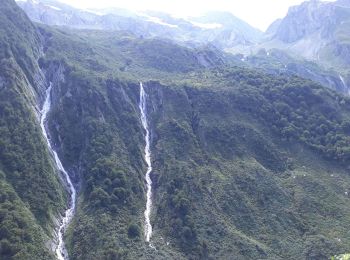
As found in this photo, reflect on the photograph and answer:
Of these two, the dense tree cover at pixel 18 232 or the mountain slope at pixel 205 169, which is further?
the mountain slope at pixel 205 169

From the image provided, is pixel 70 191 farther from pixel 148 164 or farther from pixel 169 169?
pixel 169 169

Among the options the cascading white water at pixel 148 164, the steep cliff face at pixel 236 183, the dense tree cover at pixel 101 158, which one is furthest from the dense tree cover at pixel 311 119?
the dense tree cover at pixel 101 158

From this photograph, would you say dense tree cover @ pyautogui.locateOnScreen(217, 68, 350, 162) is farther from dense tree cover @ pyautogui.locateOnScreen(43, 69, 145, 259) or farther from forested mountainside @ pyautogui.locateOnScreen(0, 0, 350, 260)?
dense tree cover @ pyautogui.locateOnScreen(43, 69, 145, 259)

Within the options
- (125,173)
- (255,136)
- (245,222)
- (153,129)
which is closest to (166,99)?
(153,129)

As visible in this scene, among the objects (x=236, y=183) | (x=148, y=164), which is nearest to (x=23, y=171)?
(x=148, y=164)

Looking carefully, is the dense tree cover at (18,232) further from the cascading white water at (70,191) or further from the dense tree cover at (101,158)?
the dense tree cover at (101,158)

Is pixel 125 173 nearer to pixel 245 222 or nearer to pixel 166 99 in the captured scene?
pixel 245 222

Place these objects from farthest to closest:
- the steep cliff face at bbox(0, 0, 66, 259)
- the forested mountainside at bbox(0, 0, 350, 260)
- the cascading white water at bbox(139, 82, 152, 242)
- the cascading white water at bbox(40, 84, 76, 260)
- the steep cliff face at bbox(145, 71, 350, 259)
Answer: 1. the cascading white water at bbox(139, 82, 152, 242)
2. the steep cliff face at bbox(145, 71, 350, 259)
3. the forested mountainside at bbox(0, 0, 350, 260)
4. the cascading white water at bbox(40, 84, 76, 260)
5. the steep cliff face at bbox(0, 0, 66, 259)

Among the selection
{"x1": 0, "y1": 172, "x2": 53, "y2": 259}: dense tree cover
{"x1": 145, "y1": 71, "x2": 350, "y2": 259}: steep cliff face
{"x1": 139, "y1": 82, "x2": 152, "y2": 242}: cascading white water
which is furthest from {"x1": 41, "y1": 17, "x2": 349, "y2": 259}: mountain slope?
{"x1": 0, "y1": 172, "x2": 53, "y2": 259}: dense tree cover
